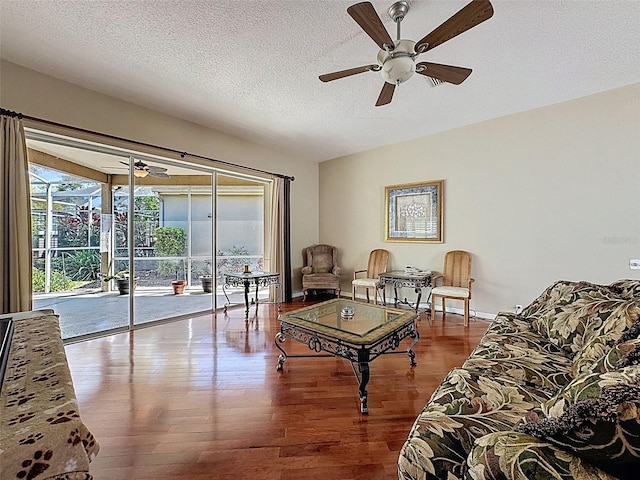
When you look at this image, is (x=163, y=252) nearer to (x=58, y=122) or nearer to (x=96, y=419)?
(x=58, y=122)

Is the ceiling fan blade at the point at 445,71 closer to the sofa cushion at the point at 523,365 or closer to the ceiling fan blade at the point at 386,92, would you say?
the ceiling fan blade at the point at 386,92

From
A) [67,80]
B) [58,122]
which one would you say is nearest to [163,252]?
[58,122]

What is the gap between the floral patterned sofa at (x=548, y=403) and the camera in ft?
2.40

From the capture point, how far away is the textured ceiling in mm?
2125

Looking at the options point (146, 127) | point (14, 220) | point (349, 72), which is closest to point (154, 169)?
point (146, 127)

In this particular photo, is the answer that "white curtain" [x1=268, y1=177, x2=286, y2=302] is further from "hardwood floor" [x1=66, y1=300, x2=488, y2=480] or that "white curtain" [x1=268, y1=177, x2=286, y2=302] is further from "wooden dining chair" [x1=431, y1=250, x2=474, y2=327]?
"wooden dining chair" [x1=431, y1=250, x2=474, y2=327]

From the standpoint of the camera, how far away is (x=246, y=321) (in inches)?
163

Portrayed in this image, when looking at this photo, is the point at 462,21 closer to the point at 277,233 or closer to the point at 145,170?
the point at 145,170

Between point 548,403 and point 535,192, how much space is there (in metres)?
3.80

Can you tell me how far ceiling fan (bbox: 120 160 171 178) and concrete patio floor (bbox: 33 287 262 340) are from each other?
1.57 m

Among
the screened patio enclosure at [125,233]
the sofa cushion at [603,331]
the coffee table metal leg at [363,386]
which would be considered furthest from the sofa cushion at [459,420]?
the screened patio enclosure at [125,233]

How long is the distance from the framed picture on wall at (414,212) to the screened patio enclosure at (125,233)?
2.48 m

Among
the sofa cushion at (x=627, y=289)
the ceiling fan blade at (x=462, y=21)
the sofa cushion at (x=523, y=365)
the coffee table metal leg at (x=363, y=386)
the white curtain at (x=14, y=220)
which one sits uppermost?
the ceiling fan blade at (x=462, y=21)

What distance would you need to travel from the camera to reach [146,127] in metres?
3.77
